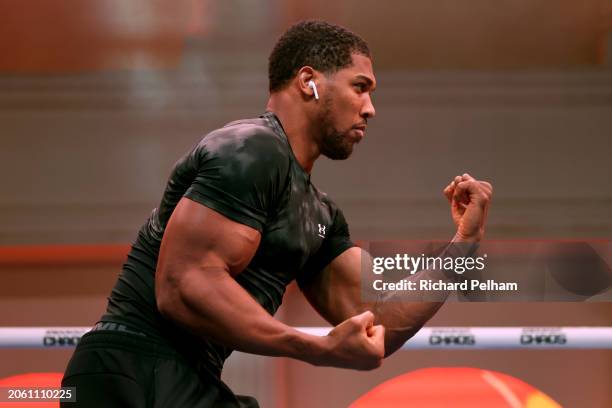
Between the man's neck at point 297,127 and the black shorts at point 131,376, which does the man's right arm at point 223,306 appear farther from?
the man's neck at point 297,127

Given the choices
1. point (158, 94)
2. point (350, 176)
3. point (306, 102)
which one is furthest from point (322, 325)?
point (306, 102)

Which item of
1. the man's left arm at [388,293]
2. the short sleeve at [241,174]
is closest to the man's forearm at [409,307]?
the man's left arm at [388,293]

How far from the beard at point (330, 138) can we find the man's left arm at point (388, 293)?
1.04 feet

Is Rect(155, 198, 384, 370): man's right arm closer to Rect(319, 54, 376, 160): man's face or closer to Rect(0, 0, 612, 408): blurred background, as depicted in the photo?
Rect(319, 54, 376, 160): man's face

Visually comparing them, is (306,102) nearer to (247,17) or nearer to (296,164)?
(296,164)

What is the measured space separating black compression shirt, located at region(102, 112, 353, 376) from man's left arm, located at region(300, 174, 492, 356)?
237 mm

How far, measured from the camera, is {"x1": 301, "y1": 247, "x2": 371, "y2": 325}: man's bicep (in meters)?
2.10

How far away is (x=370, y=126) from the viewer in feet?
13.2

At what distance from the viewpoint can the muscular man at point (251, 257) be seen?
4.98 ft

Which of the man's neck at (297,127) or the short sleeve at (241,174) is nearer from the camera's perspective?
the short sleeve at (241,174)

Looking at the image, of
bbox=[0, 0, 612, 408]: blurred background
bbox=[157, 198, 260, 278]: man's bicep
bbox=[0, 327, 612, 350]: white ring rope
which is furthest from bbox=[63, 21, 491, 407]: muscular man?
bbox=[0, 0, 612, 408]: blurred background

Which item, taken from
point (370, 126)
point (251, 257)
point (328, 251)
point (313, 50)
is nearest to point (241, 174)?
point (251, 257)

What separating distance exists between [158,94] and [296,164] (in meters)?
2.40

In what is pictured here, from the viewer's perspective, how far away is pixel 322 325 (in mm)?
4051
